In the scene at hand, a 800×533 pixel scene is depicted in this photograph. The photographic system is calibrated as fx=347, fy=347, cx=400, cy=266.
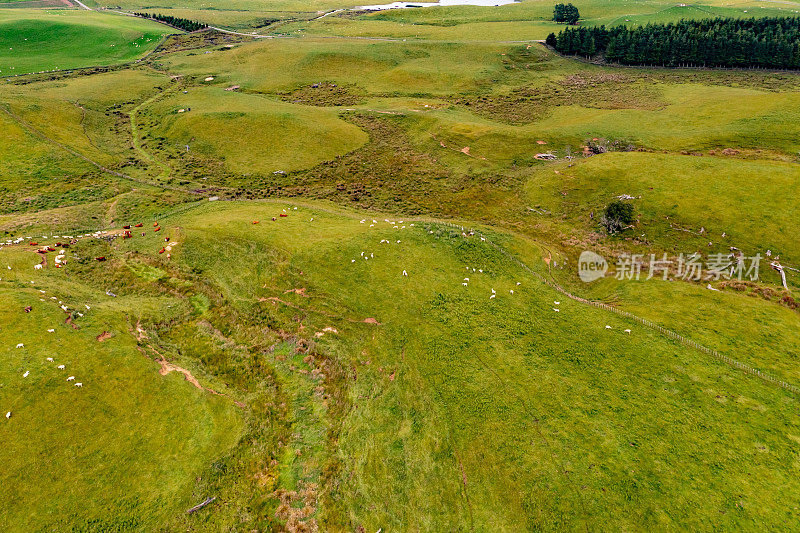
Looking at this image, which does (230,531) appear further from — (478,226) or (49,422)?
(478,226)

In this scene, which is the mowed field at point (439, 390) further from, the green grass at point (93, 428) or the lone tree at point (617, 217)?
the lone tree at point (617, 217)

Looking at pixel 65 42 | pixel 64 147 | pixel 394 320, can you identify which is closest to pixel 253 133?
pixel 64 147

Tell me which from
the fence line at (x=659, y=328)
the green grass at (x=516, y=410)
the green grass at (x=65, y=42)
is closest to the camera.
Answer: the green grass at (x=516, y=410)

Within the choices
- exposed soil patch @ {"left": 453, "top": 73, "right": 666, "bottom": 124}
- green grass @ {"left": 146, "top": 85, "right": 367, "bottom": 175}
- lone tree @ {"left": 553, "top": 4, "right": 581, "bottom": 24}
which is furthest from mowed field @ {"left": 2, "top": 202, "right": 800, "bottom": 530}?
lone tree @ {"left": 553, "top": 4, "right": 581, "bottom": 24}

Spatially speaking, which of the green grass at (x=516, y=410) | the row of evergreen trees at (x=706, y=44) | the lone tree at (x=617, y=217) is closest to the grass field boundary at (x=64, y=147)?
the green grass at (x=516, y=410)

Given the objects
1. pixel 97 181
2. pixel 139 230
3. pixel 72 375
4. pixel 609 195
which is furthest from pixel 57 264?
pixel 609 195

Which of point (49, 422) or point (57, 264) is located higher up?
point (57, 264)

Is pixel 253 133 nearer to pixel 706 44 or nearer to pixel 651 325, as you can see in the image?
pixel 651 325
